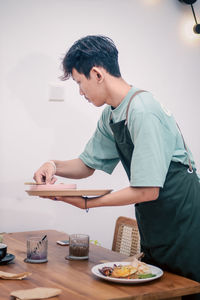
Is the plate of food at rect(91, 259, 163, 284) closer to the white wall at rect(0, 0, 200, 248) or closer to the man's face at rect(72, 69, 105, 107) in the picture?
the man's face at rect(72, 69, 105, 107)

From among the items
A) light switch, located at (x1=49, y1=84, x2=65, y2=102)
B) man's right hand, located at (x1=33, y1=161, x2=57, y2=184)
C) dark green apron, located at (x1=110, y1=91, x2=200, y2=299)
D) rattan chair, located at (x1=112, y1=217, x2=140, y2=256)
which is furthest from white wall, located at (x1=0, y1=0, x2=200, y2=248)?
dark green apron, located at (x1=110, y1=91, x2=200, y2=299)

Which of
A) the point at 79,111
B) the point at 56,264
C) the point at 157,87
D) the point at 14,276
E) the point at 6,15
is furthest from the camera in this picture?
the point at 157,87

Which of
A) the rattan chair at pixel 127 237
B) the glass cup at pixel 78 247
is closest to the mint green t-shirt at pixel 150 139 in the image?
the glass cup at pixel 78 247

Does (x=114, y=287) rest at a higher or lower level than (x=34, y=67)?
lower

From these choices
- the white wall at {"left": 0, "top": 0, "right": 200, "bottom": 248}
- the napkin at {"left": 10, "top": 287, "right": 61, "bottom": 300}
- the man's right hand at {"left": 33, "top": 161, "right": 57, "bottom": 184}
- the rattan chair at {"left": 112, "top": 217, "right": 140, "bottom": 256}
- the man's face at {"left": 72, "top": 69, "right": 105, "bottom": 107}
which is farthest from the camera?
the white wall at {"left": 0, "top": 0, "right": 200, "bottom": 248}

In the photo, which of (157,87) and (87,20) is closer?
(87,20)

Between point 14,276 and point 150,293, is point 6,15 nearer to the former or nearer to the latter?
point 14,276

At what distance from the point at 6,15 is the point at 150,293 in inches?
70.3

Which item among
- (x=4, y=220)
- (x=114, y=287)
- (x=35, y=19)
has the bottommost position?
(x=4, y=220)

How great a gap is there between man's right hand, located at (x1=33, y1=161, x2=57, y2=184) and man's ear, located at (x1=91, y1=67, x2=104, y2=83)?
0.49m

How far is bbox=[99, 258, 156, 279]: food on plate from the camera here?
1.34m

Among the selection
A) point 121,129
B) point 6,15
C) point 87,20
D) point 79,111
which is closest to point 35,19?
point 6,15

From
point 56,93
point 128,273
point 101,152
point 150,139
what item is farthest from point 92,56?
point 56,93

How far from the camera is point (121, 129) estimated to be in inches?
64.6
